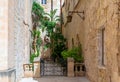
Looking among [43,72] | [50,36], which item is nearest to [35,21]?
[50,36]

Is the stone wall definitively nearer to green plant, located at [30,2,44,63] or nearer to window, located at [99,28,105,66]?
window, located at [99,28,105,66]

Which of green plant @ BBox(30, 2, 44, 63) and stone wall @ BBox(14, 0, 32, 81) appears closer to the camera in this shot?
stone wall @ BBox(14, 0, 32, 81)

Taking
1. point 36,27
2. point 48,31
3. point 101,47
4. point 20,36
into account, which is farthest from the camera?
point 48,31

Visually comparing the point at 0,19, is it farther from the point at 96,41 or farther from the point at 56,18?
the point at 56,18

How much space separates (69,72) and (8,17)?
6217 millimetres

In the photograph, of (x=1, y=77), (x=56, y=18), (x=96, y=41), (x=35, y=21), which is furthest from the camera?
(x=56, y=18)

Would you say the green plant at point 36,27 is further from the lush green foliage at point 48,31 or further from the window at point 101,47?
the window at point 101,47

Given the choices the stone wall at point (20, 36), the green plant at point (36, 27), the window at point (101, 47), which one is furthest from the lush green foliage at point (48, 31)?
the window at point (101, 47)

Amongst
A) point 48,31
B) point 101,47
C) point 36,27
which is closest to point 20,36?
point 101,47

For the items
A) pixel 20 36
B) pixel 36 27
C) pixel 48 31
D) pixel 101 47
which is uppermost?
pixel 36 27

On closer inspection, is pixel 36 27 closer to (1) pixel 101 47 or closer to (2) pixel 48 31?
(2) pixel 48 31

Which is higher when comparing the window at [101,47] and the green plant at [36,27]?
the green plant at [36,27]

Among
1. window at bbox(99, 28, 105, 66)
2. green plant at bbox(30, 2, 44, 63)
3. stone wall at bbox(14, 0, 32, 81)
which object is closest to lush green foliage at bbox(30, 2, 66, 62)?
green plant at bbox(30, 2, 44, 63)

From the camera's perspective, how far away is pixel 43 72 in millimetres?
14180
